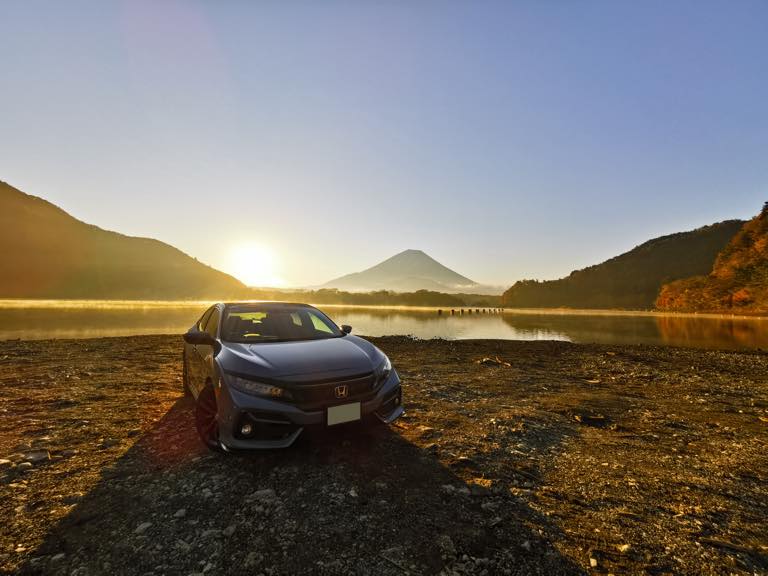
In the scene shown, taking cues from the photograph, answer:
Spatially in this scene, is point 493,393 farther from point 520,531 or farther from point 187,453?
point 187,453

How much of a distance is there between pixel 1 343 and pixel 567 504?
2236cm

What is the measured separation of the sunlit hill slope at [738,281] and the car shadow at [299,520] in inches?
3534

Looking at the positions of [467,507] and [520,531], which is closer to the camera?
[520,531]

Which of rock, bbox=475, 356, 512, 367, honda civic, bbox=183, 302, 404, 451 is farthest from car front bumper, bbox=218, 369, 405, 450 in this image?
rock, bbox=475, 356, 512, 367

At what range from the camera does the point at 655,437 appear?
572cm

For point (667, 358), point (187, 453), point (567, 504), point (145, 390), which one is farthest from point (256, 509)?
point (667, 358)

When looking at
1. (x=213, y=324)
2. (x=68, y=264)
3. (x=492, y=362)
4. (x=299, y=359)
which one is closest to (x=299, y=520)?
(x=299, y=359)

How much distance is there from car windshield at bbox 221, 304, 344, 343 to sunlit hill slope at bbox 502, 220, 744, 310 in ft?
459

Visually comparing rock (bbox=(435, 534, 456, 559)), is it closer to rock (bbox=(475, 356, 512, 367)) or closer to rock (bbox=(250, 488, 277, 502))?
rock (bbox=(250, 488, 277, 502))

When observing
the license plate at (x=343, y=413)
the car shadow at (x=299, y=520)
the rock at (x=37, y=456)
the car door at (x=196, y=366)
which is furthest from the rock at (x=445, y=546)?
the rock at (x=37, y=456)

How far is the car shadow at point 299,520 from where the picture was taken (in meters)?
2.79

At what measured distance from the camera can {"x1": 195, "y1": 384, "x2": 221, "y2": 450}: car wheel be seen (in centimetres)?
451

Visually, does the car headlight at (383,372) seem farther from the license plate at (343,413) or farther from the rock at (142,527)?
the rock at (142,527)

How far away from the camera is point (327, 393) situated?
4.19 m
